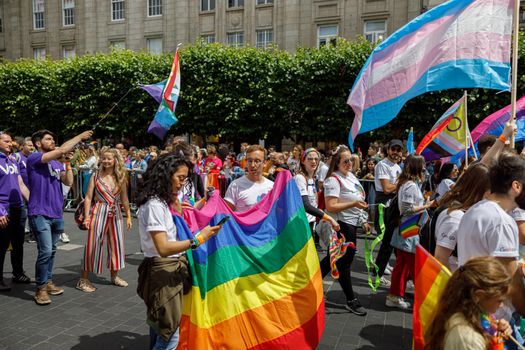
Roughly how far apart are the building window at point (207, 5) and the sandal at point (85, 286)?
76.6 feet

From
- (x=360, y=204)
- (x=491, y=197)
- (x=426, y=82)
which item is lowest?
(x=360, y=204)

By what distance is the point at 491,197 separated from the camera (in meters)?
2.86

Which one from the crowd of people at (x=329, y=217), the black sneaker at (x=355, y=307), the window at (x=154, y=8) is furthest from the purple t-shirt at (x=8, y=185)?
the window at (x=154, y=8)

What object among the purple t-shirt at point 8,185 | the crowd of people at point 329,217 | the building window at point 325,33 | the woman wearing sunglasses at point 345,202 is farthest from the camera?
the building window at point 325,33

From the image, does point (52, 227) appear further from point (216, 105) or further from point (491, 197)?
point (216, 105)

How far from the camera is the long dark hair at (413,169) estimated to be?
5.34 m

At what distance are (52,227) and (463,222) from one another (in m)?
4.77

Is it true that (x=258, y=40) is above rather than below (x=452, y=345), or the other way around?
above

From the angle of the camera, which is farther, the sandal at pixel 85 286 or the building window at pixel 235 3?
the building window at pixel 235 3

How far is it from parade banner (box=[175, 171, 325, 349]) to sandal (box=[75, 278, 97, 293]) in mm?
2909

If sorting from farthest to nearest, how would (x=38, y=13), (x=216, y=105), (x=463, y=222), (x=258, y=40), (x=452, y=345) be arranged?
1. (x=38, y=13)
2. (x=258, y=40)
3. (x=216, y=105)
4. (x=463, y=222)
5. (x=452, y=345)

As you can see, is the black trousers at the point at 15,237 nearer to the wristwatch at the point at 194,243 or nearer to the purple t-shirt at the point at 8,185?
the purple t-shirt at the point at 8,185

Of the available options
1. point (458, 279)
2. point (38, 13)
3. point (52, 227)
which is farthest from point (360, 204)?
point (38, 13)

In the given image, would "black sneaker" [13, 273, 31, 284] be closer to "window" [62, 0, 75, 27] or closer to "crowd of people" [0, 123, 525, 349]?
"crowd of people" [0, 123, 525, 349]
